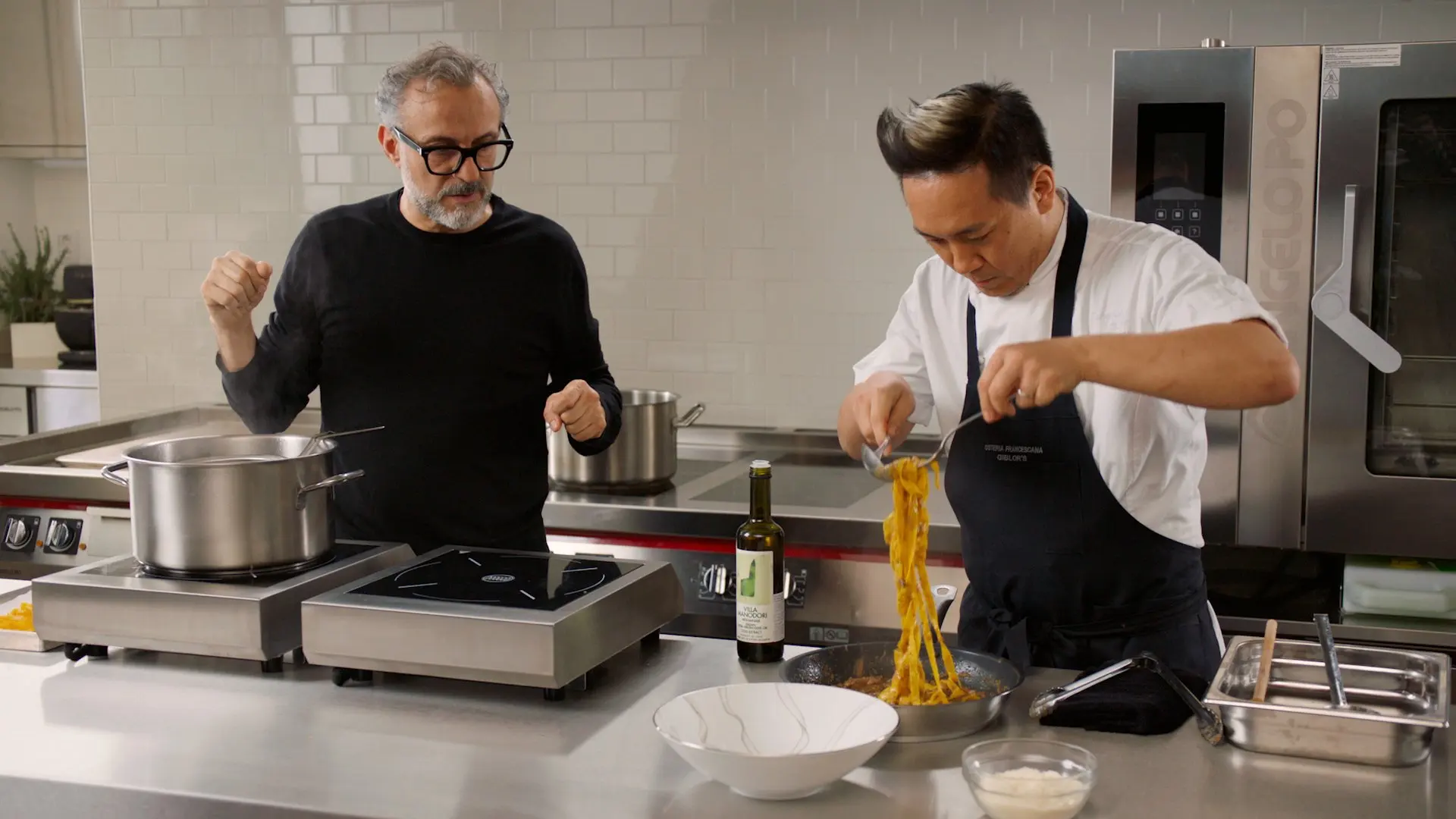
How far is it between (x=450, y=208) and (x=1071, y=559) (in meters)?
1.50

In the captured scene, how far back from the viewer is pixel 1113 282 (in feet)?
8.30

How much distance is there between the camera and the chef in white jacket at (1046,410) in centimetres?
236

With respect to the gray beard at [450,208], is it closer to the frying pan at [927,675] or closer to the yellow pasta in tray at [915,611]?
the yellow pasta in tray at [915,611]

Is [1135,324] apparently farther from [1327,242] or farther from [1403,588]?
[1403,588]

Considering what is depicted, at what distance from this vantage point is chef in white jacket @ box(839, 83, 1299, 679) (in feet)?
7.75

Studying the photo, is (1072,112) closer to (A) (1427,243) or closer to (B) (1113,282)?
(A) (1427,243)

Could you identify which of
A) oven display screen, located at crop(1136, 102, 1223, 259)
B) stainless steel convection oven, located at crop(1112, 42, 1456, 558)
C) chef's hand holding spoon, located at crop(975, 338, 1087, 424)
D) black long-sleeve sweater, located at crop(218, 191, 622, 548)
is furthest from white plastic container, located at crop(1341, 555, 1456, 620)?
black long-sleeve sweater, located at crop(218, 191, 622, 548)

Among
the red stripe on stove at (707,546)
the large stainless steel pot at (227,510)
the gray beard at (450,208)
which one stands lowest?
the red stripe on stove at (707,546)

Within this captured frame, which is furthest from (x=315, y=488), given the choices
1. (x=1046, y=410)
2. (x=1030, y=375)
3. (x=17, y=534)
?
(x=17, y=534)

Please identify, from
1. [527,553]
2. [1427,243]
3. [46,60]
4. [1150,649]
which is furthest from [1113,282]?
[46,60]

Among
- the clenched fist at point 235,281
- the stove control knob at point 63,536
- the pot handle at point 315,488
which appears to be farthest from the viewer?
the stove control knob at point 63,536

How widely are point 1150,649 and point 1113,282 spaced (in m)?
0.68

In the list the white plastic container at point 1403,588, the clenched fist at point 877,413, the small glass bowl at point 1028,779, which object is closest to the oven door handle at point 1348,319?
→ the white plastic container at point 1403,588

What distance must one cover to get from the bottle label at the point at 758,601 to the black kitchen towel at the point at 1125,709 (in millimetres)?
483
